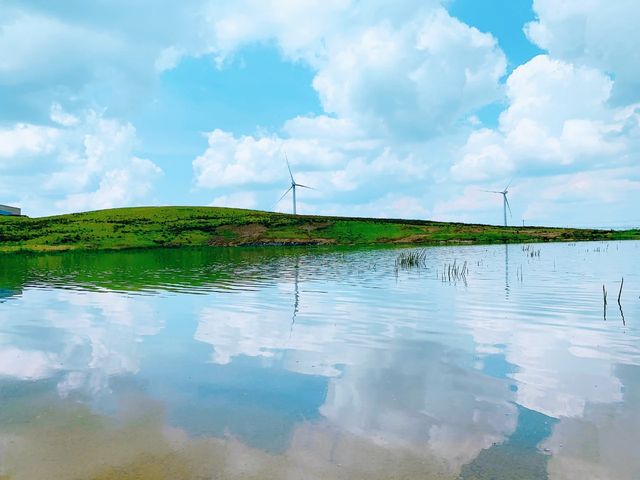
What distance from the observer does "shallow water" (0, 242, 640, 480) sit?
10.1 metres

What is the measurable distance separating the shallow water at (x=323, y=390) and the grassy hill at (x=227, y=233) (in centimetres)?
11235

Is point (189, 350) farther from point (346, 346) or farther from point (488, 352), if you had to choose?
point (488, 352)

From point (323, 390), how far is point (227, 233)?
5593 inches

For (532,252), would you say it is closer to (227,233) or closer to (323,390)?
(323,390)

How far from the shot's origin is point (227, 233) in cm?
15375

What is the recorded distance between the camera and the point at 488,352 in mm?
19297

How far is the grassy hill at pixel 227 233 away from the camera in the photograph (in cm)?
13862

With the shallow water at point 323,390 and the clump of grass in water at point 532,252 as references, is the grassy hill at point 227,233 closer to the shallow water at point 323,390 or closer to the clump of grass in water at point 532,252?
the clump of grass in water at point 532,252

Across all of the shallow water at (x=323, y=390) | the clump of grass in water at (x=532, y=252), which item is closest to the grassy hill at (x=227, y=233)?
the clump of grass in water at (x=532, y=252)

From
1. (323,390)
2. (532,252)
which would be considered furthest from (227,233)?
(323,390)

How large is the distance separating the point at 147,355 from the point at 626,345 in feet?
60.9

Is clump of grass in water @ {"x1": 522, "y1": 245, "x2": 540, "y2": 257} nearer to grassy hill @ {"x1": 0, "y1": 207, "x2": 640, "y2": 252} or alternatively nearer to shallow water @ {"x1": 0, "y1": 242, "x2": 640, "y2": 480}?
grassy hill @ {"x1": 0, "y1": 207, "x2": 640, "y2": 252}

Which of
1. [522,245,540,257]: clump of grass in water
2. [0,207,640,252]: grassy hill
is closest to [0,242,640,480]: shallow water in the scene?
[522,245,540,257]: clump of grass in water

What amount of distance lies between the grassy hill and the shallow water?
11235 cm
